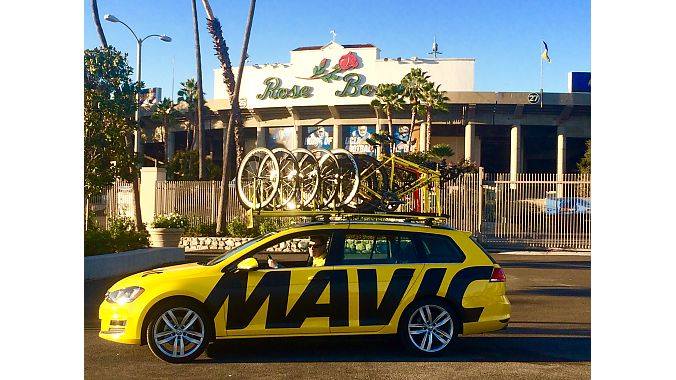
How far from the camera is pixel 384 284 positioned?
872 centimetres

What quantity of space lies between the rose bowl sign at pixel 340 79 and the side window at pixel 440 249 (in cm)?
Result: 4702

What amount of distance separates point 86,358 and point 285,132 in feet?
169

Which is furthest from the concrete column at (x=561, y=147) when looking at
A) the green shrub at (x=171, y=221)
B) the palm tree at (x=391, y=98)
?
the green shrub at (x=171, y=221)

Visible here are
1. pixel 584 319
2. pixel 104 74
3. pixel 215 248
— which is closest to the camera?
pixel 584 319

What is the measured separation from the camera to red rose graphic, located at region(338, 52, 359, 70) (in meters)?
56.5

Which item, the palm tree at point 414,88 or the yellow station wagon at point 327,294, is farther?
the palm tree at point 414,88

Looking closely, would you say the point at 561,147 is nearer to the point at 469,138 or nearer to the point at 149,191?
the point at 469,138

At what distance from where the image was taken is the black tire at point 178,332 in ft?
27.6

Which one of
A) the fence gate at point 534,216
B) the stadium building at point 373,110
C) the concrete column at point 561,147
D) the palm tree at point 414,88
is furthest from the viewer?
the concrete column at point 561,147

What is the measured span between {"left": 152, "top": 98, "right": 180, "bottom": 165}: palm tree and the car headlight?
53.9 m

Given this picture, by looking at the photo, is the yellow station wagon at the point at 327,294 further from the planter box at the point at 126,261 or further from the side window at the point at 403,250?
the planter box at the point at 126,261

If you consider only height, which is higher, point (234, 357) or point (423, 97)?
point (423, 97)

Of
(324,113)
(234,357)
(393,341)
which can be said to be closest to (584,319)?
(393,341)
